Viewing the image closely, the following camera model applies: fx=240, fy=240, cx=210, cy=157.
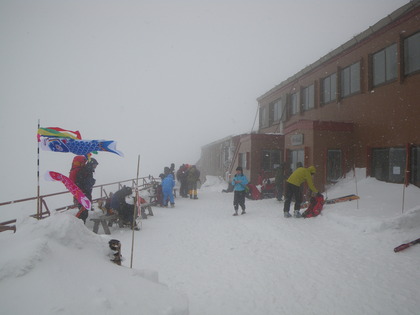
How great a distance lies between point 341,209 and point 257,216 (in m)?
2.80

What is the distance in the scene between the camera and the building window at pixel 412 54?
8859 millimetres

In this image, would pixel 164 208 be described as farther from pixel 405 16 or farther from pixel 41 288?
pixel 405 16

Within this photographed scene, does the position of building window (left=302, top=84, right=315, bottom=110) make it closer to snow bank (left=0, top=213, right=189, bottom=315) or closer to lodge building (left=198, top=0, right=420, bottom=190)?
lodge building (left=198, top=0, right=420, bottom=190)

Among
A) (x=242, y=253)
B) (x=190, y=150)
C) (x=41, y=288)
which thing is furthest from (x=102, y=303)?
(x=190, y=150)

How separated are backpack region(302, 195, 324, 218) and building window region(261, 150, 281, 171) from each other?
774 cm

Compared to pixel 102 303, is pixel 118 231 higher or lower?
lower

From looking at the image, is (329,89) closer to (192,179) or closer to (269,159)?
(269,159)

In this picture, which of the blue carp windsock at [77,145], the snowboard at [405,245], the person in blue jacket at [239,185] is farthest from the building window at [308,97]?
the blue carp windsock at [77,145]

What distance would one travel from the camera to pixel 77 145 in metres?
4.76

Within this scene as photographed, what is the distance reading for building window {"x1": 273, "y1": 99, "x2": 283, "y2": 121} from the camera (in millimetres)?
→ 19281

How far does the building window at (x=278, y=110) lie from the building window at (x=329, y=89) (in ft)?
14.9

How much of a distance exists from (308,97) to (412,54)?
7.11 metres

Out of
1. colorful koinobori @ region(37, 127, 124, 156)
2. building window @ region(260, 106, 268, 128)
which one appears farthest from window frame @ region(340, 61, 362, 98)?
colorful koinobori @ region(37, 127, 124, 156)

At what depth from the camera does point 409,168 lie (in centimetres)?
902
